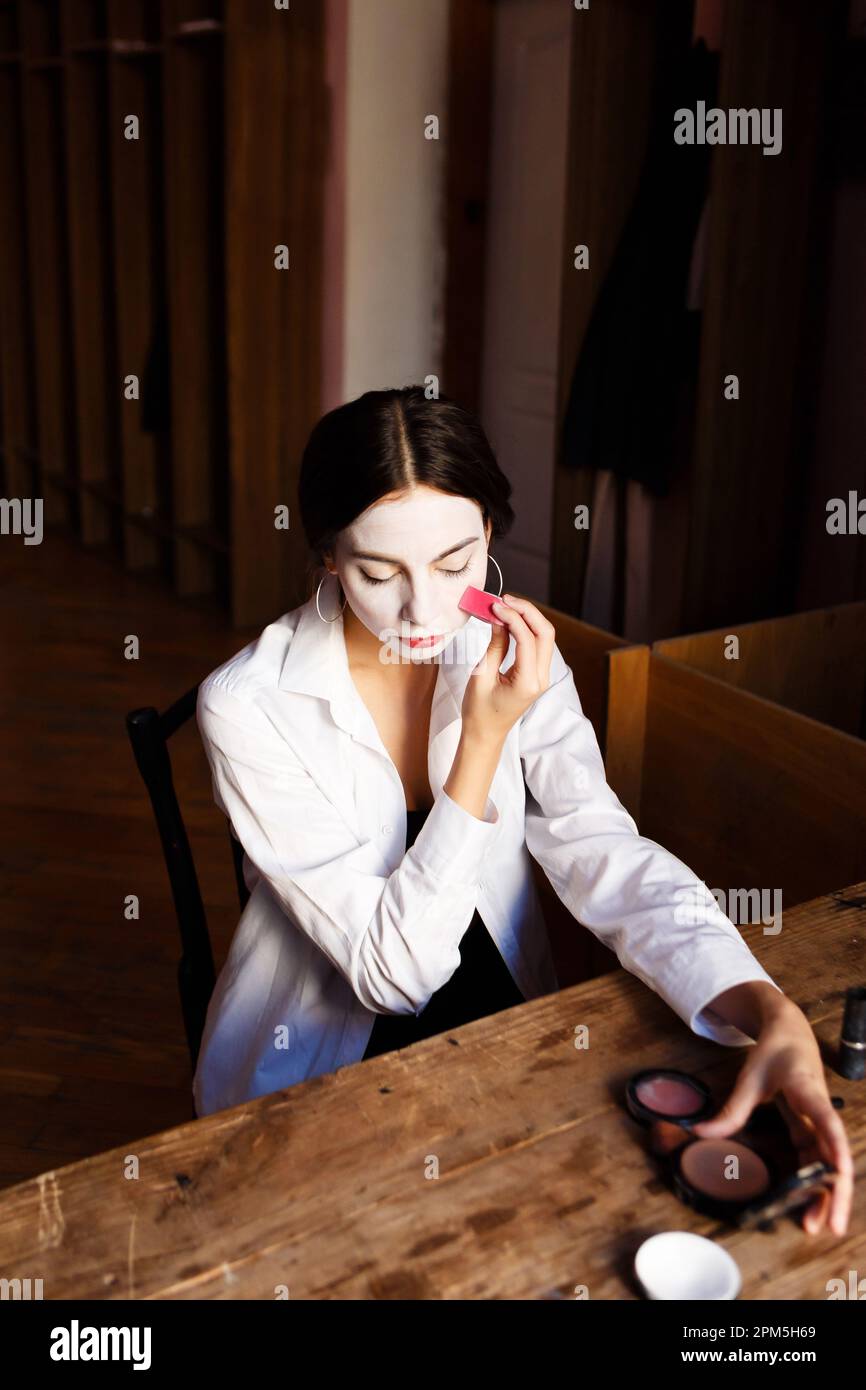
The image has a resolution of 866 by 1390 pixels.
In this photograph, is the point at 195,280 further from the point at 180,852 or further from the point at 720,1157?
the point at 720,1157

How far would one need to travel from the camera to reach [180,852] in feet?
4.58

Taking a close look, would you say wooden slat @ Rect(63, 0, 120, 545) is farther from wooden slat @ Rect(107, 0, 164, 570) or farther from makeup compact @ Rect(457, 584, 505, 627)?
makeup compact @ Rect(457, 584, 505, 627)

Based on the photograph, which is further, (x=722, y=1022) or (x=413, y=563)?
(x=413, y=563)

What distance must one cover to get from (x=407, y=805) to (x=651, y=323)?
237cm

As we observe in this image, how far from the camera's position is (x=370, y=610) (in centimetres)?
131

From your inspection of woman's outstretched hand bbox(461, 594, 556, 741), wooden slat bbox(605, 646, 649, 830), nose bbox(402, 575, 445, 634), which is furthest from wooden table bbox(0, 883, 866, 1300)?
wooden slat bbox(605, 646, 649, 830)

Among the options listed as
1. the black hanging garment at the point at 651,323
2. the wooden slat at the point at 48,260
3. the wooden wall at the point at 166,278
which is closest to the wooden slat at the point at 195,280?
the wooden wall at the point at 166,278

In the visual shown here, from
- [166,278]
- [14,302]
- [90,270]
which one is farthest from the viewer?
[14,302]

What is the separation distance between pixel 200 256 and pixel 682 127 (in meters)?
2.20

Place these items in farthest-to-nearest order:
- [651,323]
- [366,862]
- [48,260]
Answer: [48,260], [651,323], [366,862]

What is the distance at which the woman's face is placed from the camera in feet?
4.17

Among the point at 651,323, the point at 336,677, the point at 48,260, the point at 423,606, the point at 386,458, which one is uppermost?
the point at 48,260

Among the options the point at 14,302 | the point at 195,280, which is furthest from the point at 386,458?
the point at 14,302

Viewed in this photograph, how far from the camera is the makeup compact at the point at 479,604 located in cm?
128
